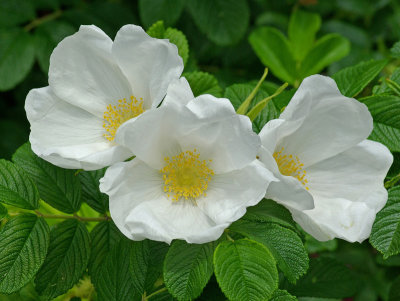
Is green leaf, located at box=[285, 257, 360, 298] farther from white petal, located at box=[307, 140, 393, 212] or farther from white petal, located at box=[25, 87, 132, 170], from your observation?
white petal, located at box=[25, 87, 132, 170]

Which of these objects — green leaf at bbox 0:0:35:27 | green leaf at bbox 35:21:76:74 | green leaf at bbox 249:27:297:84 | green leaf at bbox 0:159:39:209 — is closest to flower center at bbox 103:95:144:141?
green leaf at bbox 0:159:39:209

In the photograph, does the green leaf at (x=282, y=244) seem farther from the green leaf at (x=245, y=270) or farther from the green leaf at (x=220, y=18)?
the green leaf at (x=220, y=18)

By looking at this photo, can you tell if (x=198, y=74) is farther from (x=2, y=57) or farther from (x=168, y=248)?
(x=2, y=57)

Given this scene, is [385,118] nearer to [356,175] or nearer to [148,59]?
[356,175]

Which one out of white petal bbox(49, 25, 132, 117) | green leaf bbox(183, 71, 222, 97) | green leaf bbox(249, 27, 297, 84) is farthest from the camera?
green leaf bbox(249, 27, 297, 84)

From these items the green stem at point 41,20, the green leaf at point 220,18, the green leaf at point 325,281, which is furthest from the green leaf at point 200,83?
the green stem at point 41,20

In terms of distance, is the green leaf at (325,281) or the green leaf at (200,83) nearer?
the green leaf at (200,83)

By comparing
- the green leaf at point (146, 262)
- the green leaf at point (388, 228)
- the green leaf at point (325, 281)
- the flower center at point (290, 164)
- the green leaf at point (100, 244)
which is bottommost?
the green leaf at point (325, 281)
